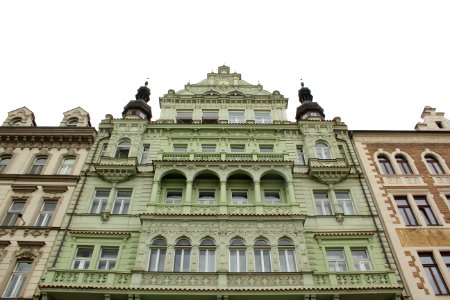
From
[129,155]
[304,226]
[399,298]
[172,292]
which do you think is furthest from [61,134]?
[399,298]

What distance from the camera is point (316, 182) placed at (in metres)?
26.1

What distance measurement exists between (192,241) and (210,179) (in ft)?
17.2

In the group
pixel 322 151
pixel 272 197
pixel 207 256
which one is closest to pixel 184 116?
pixel 272 197

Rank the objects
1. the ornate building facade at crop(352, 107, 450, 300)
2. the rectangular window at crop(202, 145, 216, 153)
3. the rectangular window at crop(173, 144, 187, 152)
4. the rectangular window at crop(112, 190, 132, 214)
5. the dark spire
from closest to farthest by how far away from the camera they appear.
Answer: the ornate building facade at crop(352, 107, 450, 300) → the rectangular window at crop(112, 190, 132, 214) → the rectangular window at crop(202, 145, 216, 153) → the rectangular window at crop(173, 144, 187, 152) → the dark spire

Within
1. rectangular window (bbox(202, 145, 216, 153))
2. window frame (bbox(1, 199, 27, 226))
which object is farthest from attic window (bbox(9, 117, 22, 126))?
rectangular window (bbox(202, 145, 216, 153))

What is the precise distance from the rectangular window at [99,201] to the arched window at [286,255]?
36.9 ft

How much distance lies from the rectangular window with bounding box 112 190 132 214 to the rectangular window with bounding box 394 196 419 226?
17240 millimetres

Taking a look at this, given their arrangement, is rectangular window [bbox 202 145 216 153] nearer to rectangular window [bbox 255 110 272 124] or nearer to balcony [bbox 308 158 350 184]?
rectangular window [bbox 255 110 272 124]

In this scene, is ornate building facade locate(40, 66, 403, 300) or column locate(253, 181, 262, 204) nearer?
ornate building facade locate(40, 66, 403, 300)

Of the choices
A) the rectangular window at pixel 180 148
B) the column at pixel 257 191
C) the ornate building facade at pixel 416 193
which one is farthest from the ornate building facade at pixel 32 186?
the ornate building facade at pixel 416 193

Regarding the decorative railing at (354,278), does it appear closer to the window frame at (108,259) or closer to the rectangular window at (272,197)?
the rectangular window at (272,197)

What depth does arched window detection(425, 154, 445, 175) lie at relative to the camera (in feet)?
88.5

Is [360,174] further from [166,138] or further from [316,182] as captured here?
[166,138]

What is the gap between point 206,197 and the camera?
2544 cm
